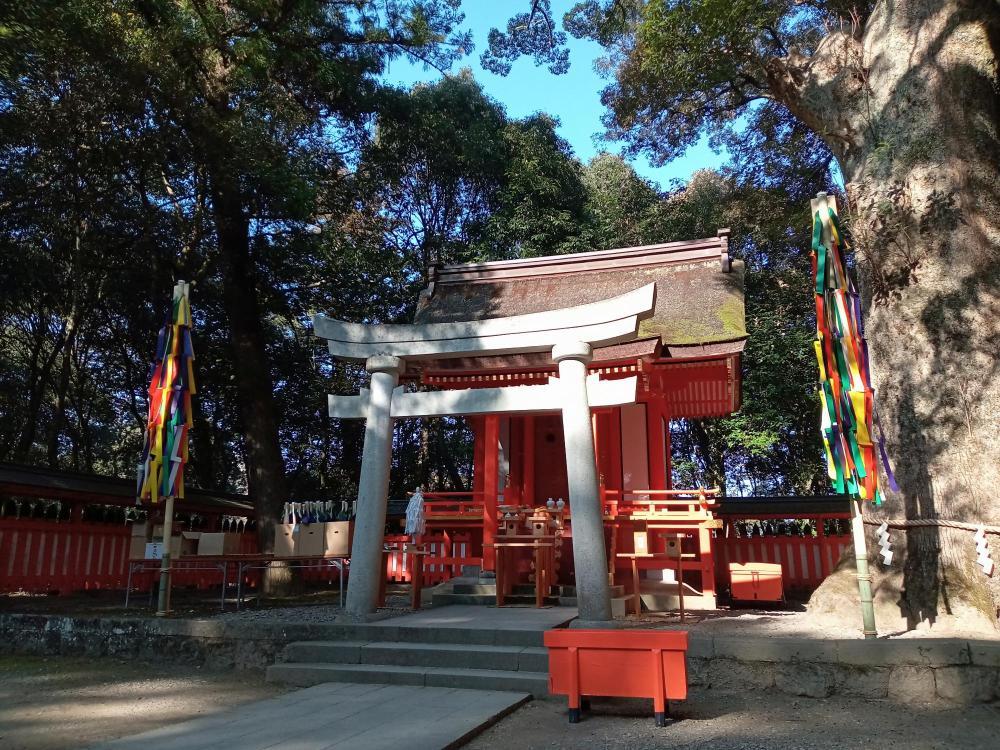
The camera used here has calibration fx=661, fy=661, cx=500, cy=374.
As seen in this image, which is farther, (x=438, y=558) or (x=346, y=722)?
(x=438, y=558)

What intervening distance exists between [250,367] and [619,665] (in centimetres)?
914

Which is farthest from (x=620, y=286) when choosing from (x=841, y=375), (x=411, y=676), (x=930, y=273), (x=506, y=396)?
(x=411, y=676)

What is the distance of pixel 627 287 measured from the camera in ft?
36.3

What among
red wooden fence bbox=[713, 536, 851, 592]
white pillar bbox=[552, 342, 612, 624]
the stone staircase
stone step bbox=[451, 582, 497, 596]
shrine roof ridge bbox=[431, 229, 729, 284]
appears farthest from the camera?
red wooden fence bbox=[713, 536, 851, 592]

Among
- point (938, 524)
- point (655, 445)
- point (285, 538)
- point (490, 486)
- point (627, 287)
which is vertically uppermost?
point (627, 287)

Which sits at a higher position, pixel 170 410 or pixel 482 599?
pixel 170 410

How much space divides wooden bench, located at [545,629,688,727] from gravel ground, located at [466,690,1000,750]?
0.69ft

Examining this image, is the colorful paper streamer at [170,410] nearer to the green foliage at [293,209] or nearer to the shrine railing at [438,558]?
the shrine railing at [438,558]

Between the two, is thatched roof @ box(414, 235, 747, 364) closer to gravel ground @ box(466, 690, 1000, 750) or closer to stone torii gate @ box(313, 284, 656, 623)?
stone torii gate @ box(313, 284, 656, 623)

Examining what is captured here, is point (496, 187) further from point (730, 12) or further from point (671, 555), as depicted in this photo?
point (671, 555)

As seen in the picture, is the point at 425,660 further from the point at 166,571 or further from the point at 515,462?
the point at 515,462

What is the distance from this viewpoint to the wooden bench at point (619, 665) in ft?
13.9

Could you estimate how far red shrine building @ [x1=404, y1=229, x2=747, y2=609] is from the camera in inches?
333

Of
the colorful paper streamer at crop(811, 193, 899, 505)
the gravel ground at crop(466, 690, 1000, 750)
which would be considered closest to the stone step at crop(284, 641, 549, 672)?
the gravel ground at crop(466, 690, 1000, 750)
